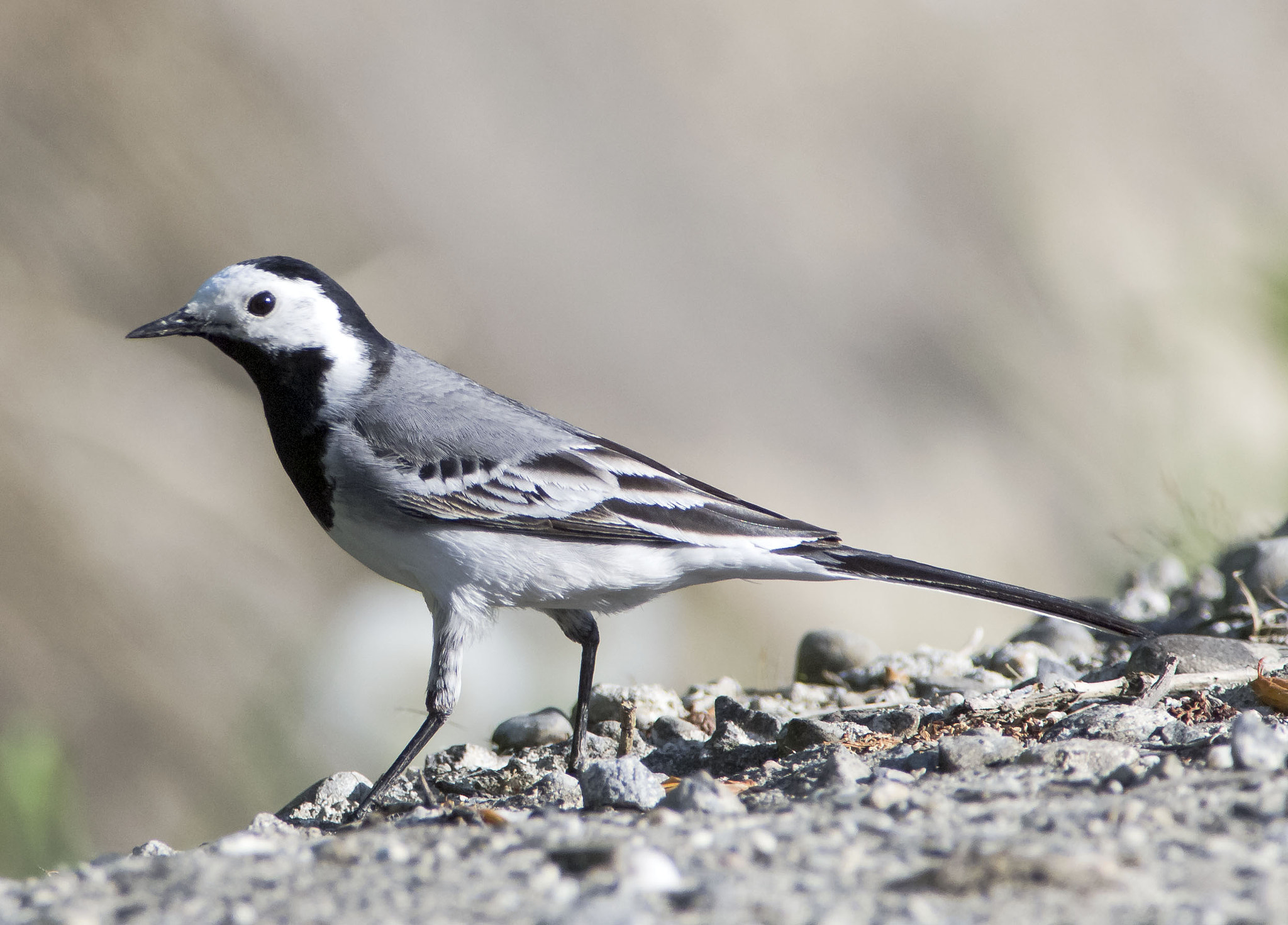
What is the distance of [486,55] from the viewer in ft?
35.0

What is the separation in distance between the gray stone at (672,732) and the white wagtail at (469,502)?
0.29 m

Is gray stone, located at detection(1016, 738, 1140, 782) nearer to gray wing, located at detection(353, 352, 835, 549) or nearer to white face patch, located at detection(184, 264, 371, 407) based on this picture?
gray wing, located at detection(353, 352, 835, 549)

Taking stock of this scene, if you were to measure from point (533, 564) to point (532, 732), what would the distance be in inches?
36.9

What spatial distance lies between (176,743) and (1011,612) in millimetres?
5698

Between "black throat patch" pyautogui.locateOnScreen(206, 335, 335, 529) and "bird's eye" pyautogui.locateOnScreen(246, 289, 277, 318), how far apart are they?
133 millimetres

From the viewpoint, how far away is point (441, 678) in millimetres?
4492

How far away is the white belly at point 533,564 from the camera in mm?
4430

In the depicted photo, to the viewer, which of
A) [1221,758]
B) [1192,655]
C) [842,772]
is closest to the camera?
[1221,758]

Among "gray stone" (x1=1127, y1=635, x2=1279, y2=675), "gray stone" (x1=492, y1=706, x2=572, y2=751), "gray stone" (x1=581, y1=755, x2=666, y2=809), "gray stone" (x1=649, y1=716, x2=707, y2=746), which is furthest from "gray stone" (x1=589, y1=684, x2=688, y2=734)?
"gray stone" (x1=1127, y1=635, x2=1279, y2=675)

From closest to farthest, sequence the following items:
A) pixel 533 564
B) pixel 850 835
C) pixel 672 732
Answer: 1. pixel 850 835
2. pixel 533 564
3. pixel 672 732

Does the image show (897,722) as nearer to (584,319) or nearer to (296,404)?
(296,404)

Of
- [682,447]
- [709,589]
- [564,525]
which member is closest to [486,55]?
[682,447]

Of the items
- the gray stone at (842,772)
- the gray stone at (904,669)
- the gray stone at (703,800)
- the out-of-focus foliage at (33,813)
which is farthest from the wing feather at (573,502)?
the out-of-focus foliage at (33,813)

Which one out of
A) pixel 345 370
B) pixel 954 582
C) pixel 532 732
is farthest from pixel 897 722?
pixel 345 370
